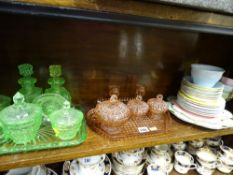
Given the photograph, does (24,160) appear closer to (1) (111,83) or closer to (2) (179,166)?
Result: (1) (111,83)

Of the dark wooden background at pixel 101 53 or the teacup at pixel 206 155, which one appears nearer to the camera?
the dark wooden background at pixel 101 53

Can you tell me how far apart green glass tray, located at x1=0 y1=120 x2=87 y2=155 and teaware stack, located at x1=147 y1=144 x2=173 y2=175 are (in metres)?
0.36

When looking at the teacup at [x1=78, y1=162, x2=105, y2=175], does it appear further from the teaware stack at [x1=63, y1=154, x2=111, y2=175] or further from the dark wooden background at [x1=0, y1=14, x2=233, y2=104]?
the dark wooden background at [x1=0, y1=14, x2=233, y2=104]

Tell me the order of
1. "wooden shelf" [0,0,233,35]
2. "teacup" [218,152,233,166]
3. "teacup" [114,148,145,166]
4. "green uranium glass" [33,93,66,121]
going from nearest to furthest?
"wooden shelf" [0,0,233,35]
"green uranium glass" [33,93,66,121]
"teacup" [114,148,145,166]
"teacup" [218,152,233,166]

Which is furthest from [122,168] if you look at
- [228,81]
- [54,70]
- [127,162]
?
[228,81]

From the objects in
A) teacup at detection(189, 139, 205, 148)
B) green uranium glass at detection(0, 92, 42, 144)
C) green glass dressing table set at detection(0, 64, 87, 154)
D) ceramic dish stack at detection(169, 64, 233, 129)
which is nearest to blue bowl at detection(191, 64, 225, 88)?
ceramic dish stack at detection(169, 64, 233, 129)

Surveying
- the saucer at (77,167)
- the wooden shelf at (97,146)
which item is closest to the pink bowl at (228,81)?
the wooden shelf at (97,146)

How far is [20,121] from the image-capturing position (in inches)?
18.9

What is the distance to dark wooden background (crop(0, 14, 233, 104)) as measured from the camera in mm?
617

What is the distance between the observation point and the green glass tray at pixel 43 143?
1.60ft

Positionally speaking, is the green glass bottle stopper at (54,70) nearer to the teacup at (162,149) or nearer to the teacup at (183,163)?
the teacup at (162,149)

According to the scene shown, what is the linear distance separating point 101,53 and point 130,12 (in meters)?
0.30

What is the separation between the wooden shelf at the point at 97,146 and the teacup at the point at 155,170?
212mm

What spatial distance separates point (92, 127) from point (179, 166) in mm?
449
